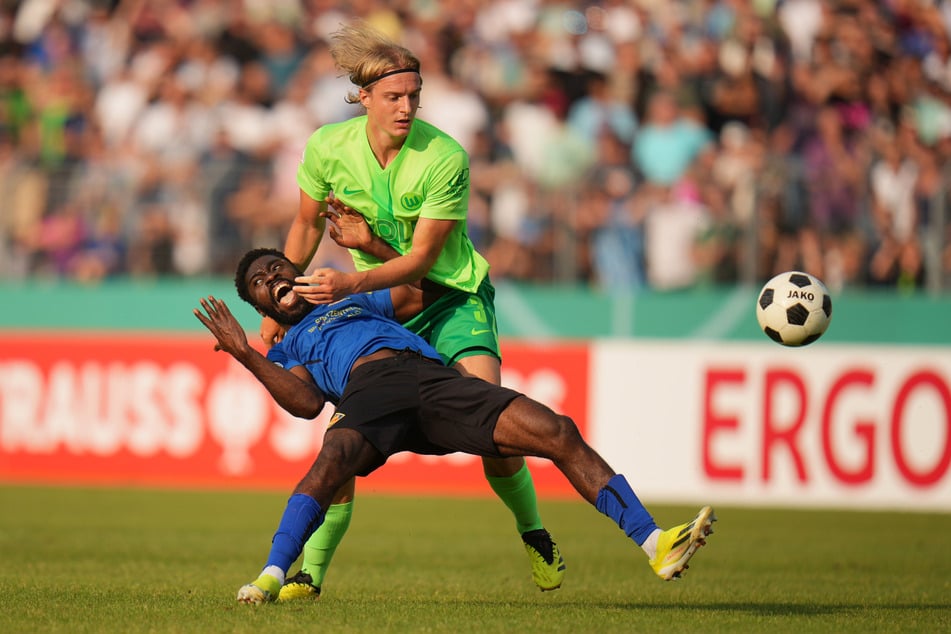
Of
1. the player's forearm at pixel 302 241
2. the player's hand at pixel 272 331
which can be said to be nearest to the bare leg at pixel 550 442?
the player's hand at pixel 272 331

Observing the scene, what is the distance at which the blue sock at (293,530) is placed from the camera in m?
6.52

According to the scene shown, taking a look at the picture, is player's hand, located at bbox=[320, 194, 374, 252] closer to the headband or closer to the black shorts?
the headband

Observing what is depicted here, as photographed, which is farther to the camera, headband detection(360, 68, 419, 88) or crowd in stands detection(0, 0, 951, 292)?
crowd in stands detection(0, 0, 951, 292)

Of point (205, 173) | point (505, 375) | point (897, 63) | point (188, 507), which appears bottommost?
point (188, 507)

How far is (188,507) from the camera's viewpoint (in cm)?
1345

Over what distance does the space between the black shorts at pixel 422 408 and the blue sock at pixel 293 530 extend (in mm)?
409

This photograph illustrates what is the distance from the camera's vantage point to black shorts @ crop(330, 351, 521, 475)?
663 cm

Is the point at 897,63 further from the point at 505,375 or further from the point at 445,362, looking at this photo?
the point at 445,362

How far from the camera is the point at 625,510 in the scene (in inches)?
254

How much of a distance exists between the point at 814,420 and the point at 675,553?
8.17 m

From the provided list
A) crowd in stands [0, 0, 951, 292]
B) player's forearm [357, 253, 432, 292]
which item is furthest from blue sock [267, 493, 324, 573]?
crowd in stands [0, 0, 951, 292]

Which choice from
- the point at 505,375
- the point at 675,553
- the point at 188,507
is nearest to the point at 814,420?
the point at 505,375

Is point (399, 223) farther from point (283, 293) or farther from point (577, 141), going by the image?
point (577, 141)

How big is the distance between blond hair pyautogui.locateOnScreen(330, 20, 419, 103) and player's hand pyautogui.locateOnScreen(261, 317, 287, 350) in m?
1.17
